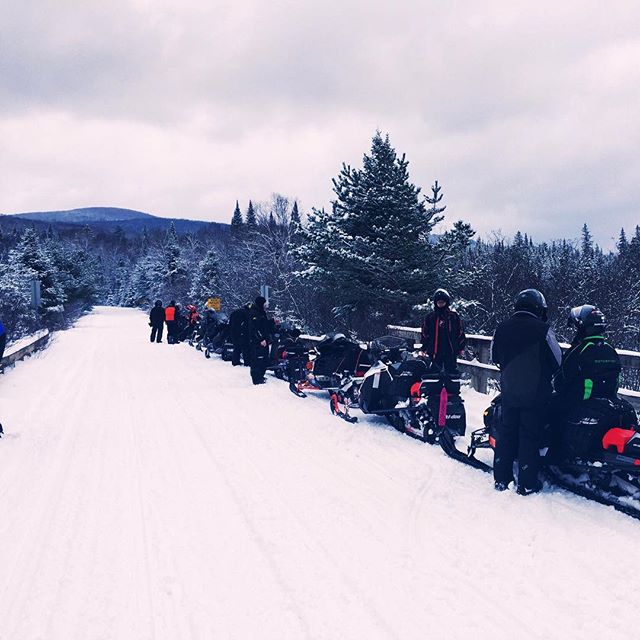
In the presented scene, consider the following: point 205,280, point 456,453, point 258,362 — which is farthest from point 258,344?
point 205,280

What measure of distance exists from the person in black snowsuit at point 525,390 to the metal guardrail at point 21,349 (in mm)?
9570

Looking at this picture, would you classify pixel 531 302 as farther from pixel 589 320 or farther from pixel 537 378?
pixel 537 378

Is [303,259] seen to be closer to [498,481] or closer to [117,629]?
[498,481]

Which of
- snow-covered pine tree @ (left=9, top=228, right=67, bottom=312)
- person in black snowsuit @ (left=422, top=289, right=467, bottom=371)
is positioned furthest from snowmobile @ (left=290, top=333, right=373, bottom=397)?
snow-covered pine tree @ (left=9, top=228, right=67, bottom=312)

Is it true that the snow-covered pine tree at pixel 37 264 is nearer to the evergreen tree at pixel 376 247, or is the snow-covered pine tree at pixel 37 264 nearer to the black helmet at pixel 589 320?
the evergreen tree at pixel 376 247

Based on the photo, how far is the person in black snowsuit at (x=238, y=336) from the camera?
13.6 meters

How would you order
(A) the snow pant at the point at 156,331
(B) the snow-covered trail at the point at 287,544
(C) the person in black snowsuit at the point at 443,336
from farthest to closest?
1. (A) the snow pant at the point at 156,331
2. (C) the person in black snowsuit at the point at 443,336
3. (B) the snow-covered trail at the point at 287,544

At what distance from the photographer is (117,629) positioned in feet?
9.66


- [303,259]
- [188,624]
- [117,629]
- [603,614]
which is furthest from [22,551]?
[303,259]

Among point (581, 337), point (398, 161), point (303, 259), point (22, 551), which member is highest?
point (398, 161)

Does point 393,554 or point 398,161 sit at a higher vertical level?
point 398,161

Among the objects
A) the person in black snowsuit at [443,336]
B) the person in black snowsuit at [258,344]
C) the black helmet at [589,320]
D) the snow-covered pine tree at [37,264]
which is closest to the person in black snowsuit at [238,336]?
the person in black snowsuit at [258,344]

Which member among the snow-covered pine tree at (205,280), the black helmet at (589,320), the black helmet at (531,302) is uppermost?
the snow-covered pine tree at (205,280)

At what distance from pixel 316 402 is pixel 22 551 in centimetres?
595
